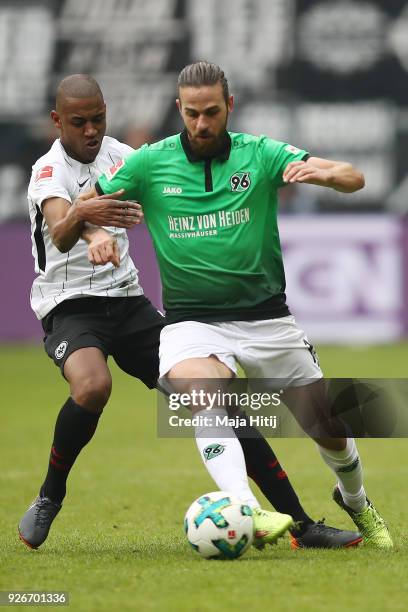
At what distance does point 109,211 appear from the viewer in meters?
5.93

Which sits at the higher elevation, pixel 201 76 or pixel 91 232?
pixel 201 76

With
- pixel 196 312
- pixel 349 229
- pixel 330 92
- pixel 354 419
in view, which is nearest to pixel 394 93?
pixel 330 92

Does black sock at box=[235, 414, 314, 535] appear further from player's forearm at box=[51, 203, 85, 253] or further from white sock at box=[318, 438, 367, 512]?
player's forearm at box=[51, 203, 85, 253]

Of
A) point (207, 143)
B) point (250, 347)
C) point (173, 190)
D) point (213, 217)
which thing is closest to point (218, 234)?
point (213, 217)

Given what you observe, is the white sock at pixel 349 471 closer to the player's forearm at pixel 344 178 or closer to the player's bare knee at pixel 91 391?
the player's bare knee at pixel 91 391

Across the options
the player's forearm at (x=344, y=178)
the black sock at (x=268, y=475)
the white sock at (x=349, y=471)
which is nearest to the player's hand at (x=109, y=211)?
the player's forearm at (x=344, y=178)

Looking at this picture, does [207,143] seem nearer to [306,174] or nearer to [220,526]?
[306,174]

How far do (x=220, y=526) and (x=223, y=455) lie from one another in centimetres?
30

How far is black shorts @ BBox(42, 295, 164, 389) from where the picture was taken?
652 cm

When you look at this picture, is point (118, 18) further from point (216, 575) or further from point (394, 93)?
point (216, 575)

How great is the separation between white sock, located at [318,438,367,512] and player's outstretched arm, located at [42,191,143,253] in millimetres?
1458

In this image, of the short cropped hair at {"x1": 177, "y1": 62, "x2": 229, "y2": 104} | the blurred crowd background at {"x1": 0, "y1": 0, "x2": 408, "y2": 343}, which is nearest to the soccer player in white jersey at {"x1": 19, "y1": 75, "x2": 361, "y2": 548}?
the short cropped hair at {"x1": 177, "y1": 62, "x2": 229, "y2": 104}

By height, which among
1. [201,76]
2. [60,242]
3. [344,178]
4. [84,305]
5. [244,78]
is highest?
[201,76]

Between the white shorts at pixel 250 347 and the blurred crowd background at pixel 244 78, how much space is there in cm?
1406
